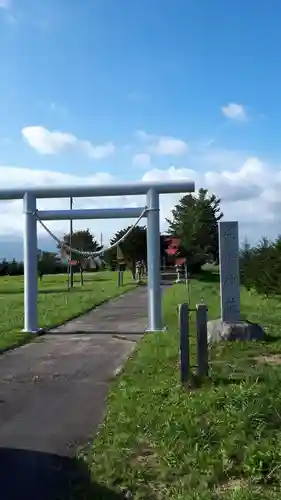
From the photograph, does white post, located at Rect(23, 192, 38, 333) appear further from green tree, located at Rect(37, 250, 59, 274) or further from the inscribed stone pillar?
green tree, located at Rect(37, 250, 59, 274)

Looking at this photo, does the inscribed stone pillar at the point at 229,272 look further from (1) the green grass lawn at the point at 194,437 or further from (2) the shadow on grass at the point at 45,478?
(2) the shadow on grass at the point at 45,478

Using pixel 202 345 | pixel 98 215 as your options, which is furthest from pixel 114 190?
pixel 202 345

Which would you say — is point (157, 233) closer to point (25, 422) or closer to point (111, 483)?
point (25, 422)

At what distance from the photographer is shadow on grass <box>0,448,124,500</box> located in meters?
4.21

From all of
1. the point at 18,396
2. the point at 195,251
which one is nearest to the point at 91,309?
the point at 18,396

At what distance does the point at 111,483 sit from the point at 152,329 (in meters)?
9.10

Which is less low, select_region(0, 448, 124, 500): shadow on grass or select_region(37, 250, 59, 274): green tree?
select_region(37, 250, 59, 274): green tree

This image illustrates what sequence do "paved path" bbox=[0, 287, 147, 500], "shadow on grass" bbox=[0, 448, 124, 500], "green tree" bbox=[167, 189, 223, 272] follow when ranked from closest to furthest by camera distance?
"shadow on grass" bbox=[0, 448, 124, 500]
"paved path" bbox=[0, 287, 147, 500]
"green tree" bbox=[167, 189, 223, 272]

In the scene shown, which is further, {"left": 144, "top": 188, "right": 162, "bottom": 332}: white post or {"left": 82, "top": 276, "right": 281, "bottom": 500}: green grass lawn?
{"left": 144, "top": 188, "right": 162, "bottom": 332}: white post

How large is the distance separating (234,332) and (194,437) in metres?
5.32

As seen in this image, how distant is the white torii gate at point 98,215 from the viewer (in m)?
13.3

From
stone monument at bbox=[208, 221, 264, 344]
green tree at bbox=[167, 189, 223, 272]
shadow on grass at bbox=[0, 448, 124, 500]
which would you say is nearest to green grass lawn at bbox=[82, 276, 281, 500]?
shadow on grass at bbox=[0, 448, 124, 500]

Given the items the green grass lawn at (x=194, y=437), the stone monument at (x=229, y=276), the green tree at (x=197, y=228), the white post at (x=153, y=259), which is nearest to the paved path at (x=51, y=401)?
the green grass lawn at (x=194, y=437)

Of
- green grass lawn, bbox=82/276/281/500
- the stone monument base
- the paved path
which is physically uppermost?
the stone monument base
